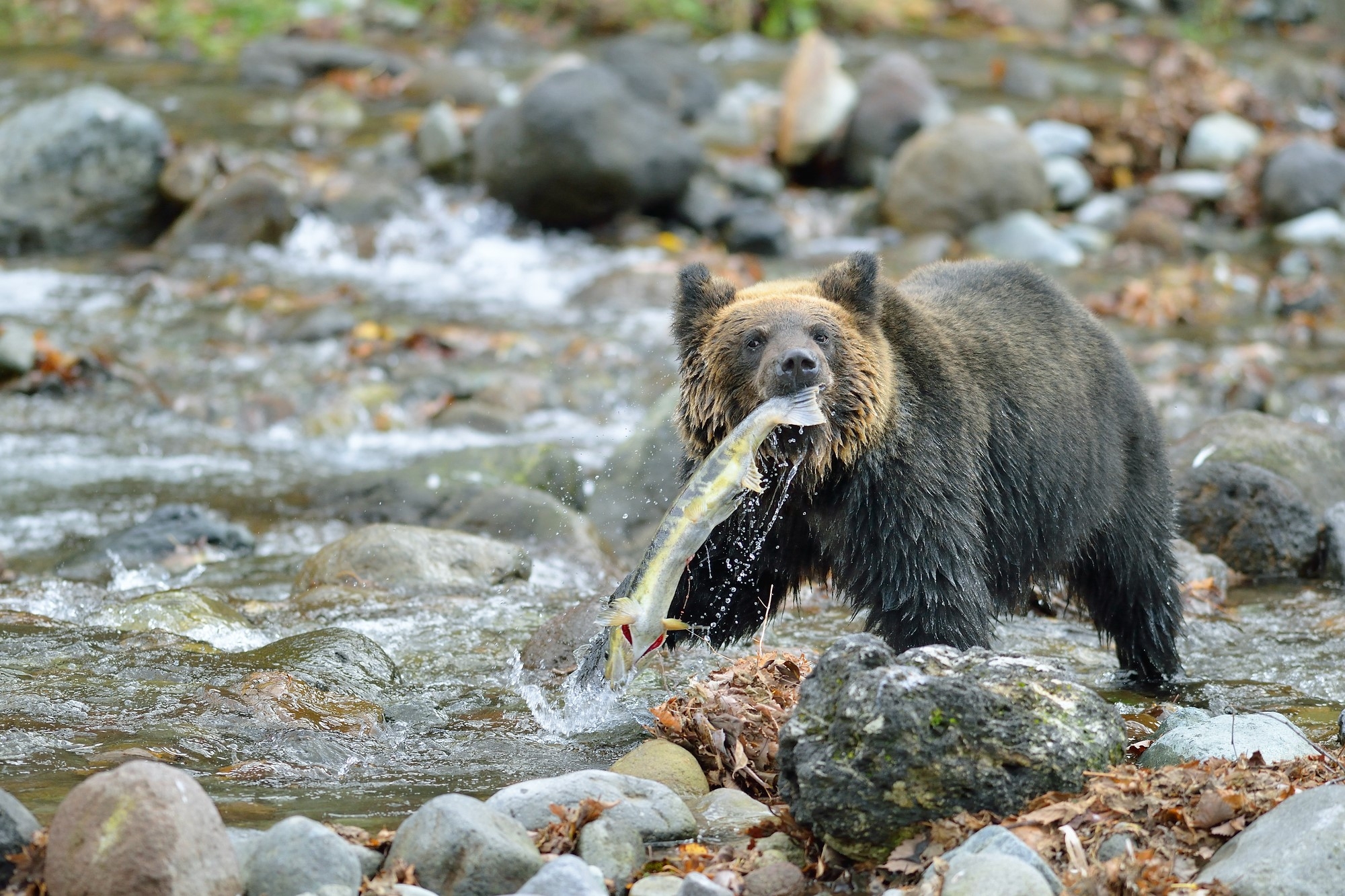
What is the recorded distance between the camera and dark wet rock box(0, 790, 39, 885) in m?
3.68

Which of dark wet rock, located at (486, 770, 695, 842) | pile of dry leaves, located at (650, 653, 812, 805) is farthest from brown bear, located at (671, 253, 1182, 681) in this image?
dark wet rock, located at (486, 770, 695, 842)

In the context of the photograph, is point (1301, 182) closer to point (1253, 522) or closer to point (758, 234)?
point (758, 234)

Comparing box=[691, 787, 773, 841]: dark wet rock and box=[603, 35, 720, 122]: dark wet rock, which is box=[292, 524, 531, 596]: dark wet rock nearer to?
box=[691, 787, 773, 841]: dark wet rock

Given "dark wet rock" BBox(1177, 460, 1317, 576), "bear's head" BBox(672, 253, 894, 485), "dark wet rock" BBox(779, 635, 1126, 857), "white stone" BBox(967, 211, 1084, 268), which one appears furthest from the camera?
"white stone" BBox(967, 211, 1084, 268)

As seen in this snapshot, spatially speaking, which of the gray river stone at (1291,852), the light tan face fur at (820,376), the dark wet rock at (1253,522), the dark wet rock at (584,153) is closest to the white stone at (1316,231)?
the dark wet rock at (584,153)

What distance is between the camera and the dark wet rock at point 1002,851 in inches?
144

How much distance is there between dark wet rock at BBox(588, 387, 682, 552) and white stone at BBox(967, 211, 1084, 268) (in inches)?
262

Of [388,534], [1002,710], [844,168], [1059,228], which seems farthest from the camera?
[844,168]

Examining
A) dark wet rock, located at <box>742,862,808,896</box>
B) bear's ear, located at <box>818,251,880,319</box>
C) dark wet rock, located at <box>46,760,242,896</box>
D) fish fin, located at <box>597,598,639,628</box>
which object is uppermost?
bear's ear, located at <box>818,251,880,319</box>

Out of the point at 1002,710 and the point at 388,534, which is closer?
the point at 1002,710

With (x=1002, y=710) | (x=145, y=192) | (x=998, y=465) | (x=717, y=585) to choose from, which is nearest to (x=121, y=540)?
(x=717, y=585)

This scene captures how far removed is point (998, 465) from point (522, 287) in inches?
367

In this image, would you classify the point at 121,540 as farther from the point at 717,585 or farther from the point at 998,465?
the point at 998,465

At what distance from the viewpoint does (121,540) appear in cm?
813
